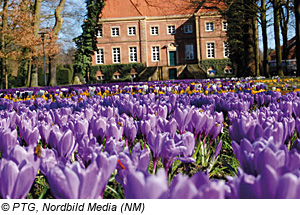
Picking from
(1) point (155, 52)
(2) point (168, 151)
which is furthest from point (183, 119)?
(1) point (155, 52)

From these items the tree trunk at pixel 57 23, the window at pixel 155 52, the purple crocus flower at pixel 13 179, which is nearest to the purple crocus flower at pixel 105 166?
the purple crocus flower at pixel 13 179

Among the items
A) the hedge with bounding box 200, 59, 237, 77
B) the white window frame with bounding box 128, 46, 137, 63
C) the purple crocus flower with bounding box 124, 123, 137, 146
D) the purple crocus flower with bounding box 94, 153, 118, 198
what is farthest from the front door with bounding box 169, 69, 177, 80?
the purple crocus flower with bounding box 94, 153, 118, 198

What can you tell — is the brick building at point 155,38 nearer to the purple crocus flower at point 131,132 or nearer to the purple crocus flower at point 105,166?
the purple crocus flower at point 131,132

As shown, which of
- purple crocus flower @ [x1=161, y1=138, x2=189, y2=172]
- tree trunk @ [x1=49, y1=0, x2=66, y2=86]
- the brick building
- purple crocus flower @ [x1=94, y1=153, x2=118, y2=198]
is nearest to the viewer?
purple crocus flower @ [x1=94, y1=153, x2=118, y2=198]

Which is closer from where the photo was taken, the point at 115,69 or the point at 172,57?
the point at 115,69

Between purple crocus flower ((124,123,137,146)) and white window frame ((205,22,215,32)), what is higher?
white window frame ((205,22,215,32))

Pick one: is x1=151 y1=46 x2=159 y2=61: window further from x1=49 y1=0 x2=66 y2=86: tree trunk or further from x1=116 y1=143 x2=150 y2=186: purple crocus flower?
x1=116 y1=143 x2=150 y2=186: purple crocus flower

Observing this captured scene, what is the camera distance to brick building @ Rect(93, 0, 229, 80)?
155ft

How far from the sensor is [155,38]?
158ft

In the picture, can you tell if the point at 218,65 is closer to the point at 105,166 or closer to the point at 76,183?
the point at 105,166

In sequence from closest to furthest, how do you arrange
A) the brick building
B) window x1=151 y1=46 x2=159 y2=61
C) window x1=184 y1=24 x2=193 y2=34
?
the brick building → window x1=184 y1=24 x2=193 y2=34 → window x1=151 y1=46 x2=159 y2=61

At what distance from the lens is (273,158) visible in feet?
2.85

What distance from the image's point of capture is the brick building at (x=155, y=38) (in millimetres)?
47250

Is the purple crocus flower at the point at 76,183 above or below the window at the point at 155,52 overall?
below
